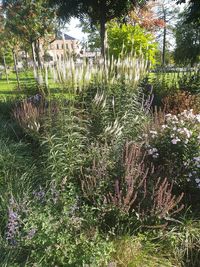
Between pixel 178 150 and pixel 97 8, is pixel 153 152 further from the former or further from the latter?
pixel 97 8

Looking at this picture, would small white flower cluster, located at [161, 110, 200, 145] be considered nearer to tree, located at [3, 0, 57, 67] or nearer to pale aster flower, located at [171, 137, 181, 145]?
pale aster flower, located at [171, 137, 181, 145]

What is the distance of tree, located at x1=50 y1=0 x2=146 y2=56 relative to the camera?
9930 millimetres

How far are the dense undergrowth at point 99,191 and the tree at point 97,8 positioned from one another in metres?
6.21

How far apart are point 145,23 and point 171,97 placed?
17873 millimetres

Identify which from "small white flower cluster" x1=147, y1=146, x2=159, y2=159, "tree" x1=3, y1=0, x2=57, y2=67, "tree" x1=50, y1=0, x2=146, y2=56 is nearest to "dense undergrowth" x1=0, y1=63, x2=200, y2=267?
"small white flower cluster" x1=147, y1=146, x2=159, y2=159

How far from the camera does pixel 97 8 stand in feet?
33.3

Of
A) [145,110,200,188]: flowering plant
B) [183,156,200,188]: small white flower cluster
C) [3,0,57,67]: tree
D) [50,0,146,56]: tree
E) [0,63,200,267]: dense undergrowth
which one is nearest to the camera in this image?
[0,63,200,267]: dense undergrowth

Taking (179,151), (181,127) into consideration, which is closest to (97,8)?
(181,127)

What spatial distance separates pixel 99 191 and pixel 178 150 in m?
1.06

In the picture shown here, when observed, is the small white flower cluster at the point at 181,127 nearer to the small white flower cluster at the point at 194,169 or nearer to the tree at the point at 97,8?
the small white flower cluster at the point at 194,169

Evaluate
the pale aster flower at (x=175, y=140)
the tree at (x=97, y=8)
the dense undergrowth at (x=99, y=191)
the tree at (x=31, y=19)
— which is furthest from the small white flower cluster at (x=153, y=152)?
the tree at (x=31, y=19)

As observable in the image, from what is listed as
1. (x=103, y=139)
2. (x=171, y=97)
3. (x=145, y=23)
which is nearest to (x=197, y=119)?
(x=103, y=139)

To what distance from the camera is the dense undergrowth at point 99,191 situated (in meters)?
2.69

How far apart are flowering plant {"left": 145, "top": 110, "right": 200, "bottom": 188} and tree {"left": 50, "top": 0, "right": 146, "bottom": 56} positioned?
21.7 ft
